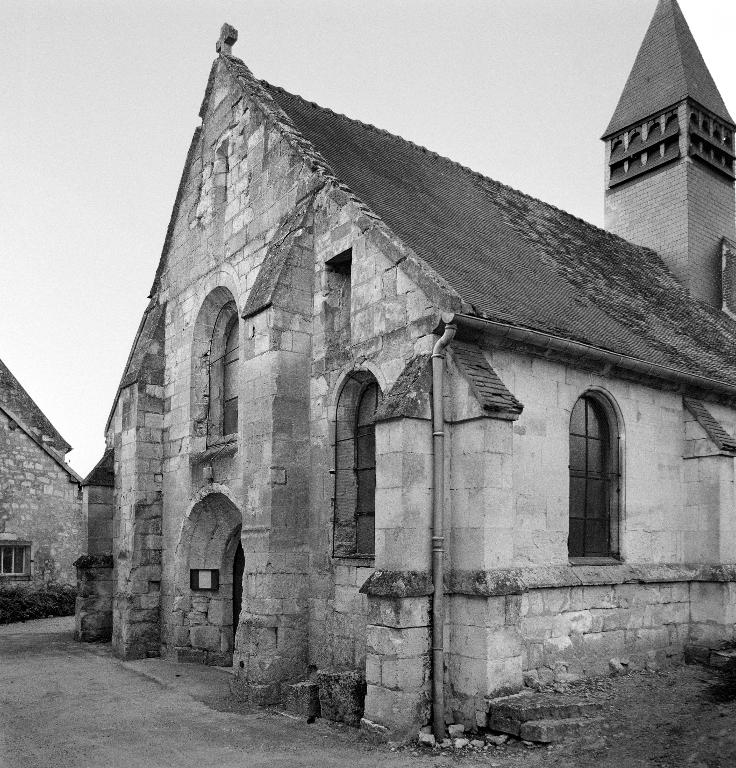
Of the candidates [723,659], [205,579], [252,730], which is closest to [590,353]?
[723,659]

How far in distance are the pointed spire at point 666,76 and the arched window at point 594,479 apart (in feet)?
39.3

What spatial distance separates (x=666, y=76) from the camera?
68.0 feet

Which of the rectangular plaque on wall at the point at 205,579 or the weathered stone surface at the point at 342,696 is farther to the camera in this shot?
the rectangular plaque on wall at the point at 205,579

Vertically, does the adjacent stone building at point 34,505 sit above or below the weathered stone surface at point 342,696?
above

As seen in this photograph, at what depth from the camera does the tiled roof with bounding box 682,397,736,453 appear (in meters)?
12.1

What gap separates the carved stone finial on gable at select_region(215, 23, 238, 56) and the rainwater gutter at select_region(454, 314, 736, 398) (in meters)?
8.05

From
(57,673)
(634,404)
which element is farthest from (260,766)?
(634,404)

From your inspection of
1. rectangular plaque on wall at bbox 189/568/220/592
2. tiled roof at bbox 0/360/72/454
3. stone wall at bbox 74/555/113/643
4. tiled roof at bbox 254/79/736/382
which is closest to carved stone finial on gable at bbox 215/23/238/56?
tiled roof at bbox 254/79/736/382

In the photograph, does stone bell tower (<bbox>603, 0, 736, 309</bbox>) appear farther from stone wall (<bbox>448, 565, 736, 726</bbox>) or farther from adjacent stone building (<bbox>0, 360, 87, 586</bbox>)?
adjacent stone building (<bbox>0, 360, 87, 586</bbox>)

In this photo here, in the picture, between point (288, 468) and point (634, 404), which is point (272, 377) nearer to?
point (288, 468)

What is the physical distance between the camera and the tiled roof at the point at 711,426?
39.7 feet

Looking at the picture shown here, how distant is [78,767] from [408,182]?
9.50 metres

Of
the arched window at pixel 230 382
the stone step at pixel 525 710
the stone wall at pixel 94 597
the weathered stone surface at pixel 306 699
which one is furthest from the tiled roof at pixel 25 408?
the stone step at pixel 525 710

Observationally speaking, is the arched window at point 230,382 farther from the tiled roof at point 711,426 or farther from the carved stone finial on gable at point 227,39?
the tiled roof at point 711,426
